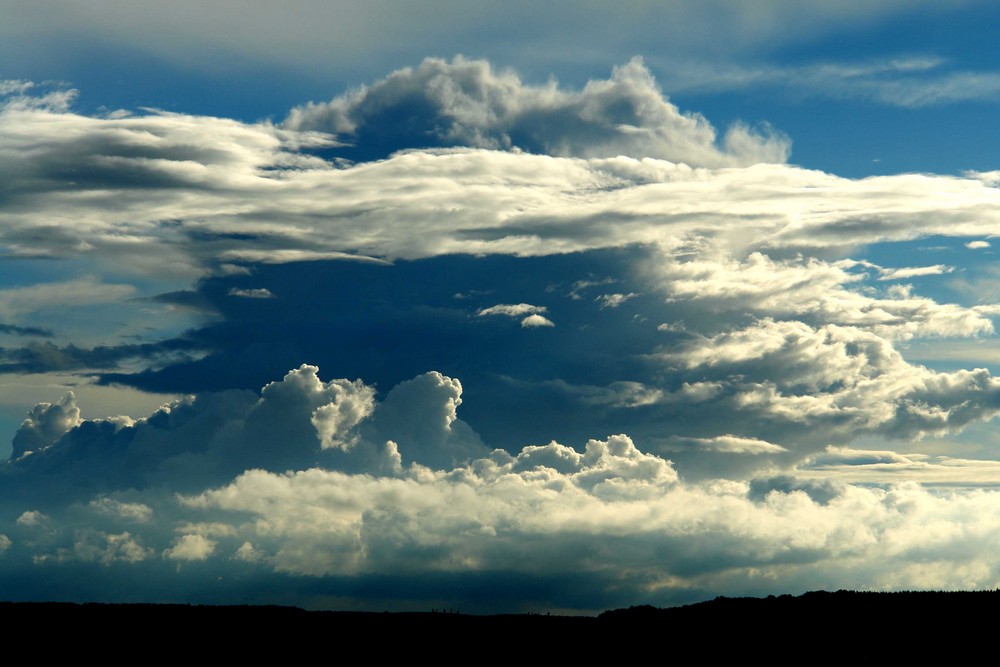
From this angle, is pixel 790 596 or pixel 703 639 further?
pixel 790 596

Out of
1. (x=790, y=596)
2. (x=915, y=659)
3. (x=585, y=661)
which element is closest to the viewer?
(x=915, y=659)

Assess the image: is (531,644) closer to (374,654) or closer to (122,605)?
(374,654)

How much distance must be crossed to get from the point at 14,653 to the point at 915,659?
341ft

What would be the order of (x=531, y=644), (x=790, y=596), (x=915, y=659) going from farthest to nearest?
(x=790, y=596) → (x=531, y=644) → (x=915, y=659)

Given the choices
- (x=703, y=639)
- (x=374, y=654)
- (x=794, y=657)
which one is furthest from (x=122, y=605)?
(x=794, y=657)

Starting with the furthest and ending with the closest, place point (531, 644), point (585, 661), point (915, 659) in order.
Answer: point (531, 644)
point (585, 661)
point (915, 659)

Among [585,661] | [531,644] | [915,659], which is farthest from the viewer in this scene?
[531,644]

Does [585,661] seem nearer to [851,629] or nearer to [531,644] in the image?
[531,644]

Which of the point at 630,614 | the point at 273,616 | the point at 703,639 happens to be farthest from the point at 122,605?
the point at 703,639

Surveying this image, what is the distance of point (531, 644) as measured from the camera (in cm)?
13762

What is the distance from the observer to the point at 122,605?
522 feet

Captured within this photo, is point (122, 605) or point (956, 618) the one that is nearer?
point (956, 618)

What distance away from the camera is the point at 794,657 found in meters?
124

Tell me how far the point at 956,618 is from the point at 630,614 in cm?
4261
